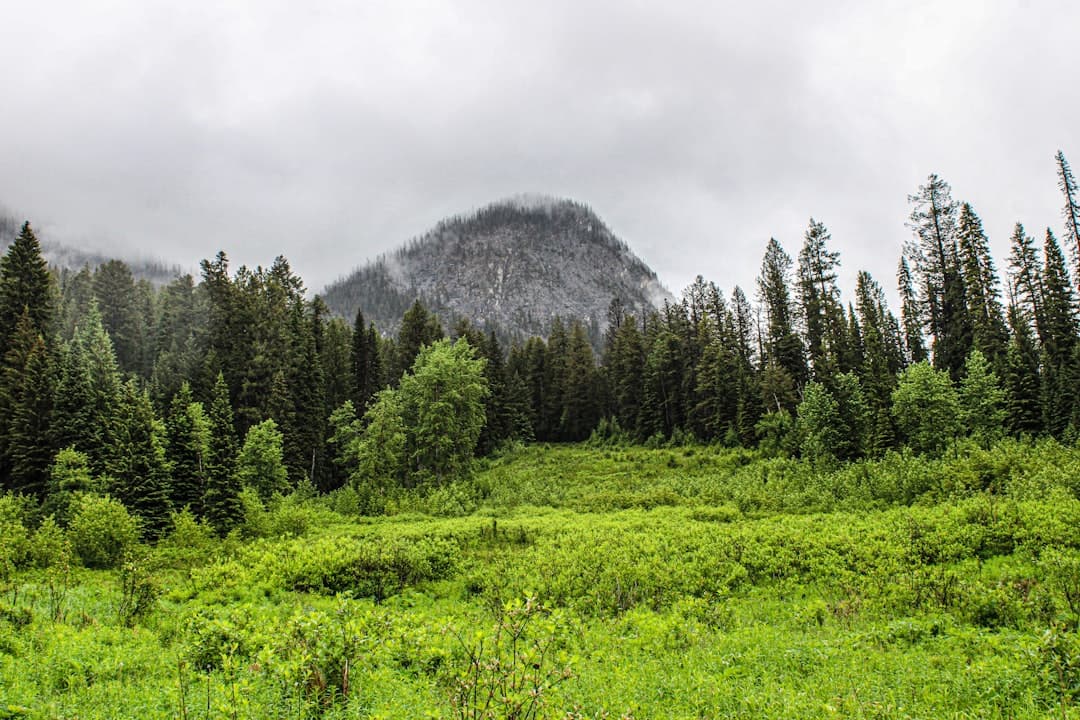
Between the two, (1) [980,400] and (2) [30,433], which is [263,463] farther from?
(1) [980,400]

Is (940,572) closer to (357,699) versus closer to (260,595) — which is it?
(357,699)

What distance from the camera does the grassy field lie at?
7340 mm

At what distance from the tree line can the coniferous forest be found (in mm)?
274

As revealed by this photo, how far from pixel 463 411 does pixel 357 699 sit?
3870cm

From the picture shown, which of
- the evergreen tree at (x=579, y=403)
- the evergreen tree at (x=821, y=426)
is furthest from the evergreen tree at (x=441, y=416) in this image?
the evergreen tree at (x=579, y=403)

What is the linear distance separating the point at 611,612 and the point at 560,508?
59.2 ft

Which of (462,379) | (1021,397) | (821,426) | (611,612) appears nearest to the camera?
(611,612)

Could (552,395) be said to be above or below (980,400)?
above

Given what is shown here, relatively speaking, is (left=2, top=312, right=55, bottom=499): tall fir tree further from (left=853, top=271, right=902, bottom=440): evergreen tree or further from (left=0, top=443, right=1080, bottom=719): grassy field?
(left=853, top=271, right=902, bottom=440): evergreen tree

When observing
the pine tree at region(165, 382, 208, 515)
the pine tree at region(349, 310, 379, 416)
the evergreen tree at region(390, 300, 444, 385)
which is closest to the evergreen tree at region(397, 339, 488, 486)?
the evergreen tree at region(390, 300, 444, 385)

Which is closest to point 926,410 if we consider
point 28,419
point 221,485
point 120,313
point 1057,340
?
point 1057,340

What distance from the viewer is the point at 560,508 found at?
3225 centimetres

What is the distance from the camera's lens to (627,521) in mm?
24422

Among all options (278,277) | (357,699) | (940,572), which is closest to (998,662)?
(940,572)
